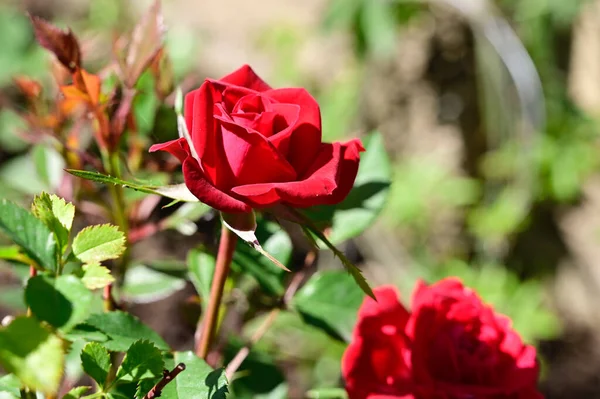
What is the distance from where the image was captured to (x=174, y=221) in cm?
61

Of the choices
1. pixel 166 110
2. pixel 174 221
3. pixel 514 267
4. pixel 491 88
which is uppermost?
pixel 166 110

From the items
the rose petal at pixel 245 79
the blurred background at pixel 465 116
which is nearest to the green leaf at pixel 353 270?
the rose petal at pixel 245 79

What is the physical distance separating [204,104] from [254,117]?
3 cm

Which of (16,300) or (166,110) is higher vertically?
(166,110)

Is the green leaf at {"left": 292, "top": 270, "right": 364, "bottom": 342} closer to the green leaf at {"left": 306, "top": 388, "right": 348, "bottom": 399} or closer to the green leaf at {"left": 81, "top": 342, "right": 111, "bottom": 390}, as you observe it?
the green leaf at {"left": 306, "top": 388, "right": 348, "bottom": 399}

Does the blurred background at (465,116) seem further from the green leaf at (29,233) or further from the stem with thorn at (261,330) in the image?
the green leaf at (29,233)

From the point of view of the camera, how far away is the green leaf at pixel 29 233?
1.16ft

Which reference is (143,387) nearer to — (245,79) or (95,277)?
(95,277)

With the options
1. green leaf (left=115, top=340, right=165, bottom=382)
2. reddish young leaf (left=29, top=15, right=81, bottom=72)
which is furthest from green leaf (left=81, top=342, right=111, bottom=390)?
reddish young leaf (left=29, top=15, right=81, bottom=72)

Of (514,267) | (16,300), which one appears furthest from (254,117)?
(514,267)

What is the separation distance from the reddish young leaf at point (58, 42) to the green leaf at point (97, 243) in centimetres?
16

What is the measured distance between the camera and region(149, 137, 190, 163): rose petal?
362mm

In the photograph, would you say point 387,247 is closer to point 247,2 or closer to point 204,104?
point 247,2

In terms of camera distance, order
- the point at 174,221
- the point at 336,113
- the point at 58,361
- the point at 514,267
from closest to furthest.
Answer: the point at 58,361, the point at 174,221, the point at 336,113, the point at 514,267
